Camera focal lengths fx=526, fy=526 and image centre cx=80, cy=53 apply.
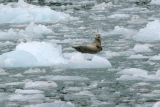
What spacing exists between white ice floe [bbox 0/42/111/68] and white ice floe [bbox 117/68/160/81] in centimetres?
50

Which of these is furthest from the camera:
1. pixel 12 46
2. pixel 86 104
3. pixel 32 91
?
pixel 12 46

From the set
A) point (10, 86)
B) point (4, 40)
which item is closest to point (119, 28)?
point (4, 40)

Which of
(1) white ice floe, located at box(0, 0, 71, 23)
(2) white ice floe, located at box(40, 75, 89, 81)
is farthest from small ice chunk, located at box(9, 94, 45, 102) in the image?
(1) white ice floe, located at box(0, 0, 71, 23)

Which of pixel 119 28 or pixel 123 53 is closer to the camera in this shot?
pixel 123 53

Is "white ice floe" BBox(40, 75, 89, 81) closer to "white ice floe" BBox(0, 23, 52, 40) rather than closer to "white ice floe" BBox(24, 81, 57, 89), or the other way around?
"white ice floe" BBox(24, 81, 57, 89)

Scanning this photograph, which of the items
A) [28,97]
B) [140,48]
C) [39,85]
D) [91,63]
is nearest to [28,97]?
[28,97]

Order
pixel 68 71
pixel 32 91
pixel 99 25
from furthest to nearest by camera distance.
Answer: pixel 99 25, pixel 68 71, pixel 32 91

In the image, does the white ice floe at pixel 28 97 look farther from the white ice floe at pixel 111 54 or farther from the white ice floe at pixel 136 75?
the white ice floe at pixel 111 54

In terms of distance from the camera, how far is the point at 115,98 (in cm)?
585

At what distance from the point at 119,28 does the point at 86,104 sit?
17.9 feet

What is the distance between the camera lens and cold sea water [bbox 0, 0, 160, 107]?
5.89 m

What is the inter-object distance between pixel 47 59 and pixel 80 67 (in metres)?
0.59

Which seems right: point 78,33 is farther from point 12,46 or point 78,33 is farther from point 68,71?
point 68,71

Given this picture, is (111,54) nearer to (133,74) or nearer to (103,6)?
(133,74)
